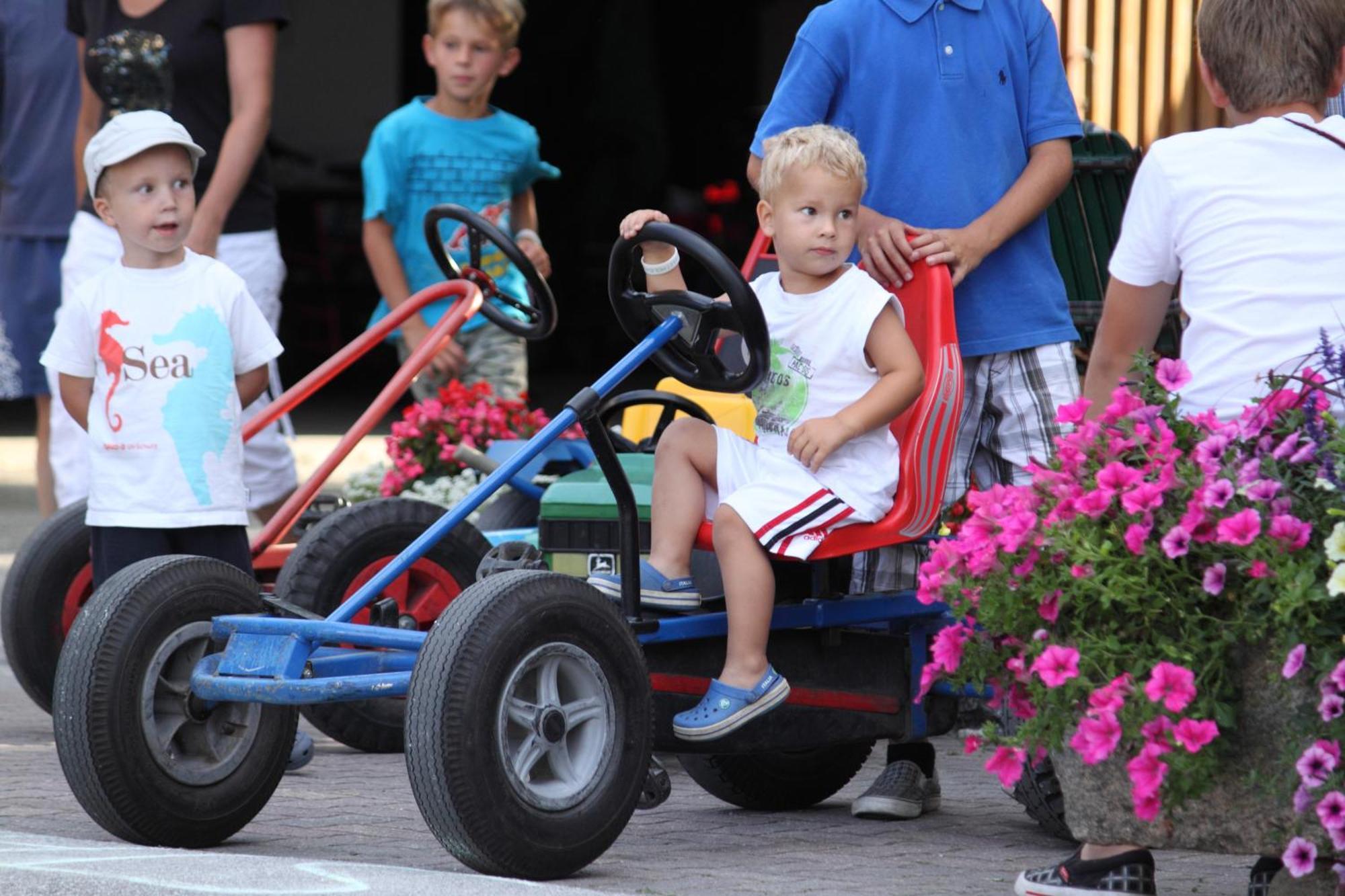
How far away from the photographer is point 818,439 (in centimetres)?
419

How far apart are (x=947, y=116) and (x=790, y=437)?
0.86 m

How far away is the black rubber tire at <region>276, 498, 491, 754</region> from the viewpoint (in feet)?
16.8

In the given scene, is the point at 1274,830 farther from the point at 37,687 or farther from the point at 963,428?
the point at 37,687

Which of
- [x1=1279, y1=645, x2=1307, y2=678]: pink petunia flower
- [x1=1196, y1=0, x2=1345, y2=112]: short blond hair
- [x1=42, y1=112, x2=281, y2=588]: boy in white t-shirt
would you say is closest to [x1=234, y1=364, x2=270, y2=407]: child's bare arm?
[x1=42, y1=112, x2=281, y2=588]: boy in white t-shirt

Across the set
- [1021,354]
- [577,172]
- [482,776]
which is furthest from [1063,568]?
[577,172]

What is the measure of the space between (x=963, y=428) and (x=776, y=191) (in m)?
0.77

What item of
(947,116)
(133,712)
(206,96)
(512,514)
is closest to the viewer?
(133,712)

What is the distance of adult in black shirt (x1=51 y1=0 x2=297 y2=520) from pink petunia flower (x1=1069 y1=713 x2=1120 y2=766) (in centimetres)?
332

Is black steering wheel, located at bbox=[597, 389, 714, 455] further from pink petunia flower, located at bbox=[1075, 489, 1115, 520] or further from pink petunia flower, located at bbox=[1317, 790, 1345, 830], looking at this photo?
pink petunia flower, located at bbox=[1317, 790, 1345, 830]

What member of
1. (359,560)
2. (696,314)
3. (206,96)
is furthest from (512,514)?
(696,314)

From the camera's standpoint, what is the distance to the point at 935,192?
15.3 ft

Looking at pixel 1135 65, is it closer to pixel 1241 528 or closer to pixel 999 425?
pixel 999 425

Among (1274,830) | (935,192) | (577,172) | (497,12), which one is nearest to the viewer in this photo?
(1274,830)

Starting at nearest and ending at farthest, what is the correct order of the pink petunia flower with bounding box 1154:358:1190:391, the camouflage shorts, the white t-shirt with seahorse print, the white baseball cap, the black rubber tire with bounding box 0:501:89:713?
1. the pink petunia flower with bounding box 1154:358:1190:391
2. the white t-shirt with seahorse print
3. the white baseball cap
4. the black rubber tire with bounding box 0:501:89:713
5. the camouflage shorts
